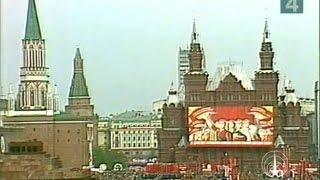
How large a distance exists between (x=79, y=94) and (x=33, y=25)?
1001mm

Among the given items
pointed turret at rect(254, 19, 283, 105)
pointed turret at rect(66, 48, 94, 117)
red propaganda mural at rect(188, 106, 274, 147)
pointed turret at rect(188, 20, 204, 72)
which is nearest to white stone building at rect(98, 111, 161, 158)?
pointed turret at rect(66, 48, 94, 117)

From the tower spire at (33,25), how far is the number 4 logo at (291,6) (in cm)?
149

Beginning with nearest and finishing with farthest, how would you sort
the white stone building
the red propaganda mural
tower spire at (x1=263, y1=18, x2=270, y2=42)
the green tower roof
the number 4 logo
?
the number 4 logo, tower spire at (x1=263, y1=18, x2=270, y2=42), the green tower roof, the white stone building, the red propaganda mural

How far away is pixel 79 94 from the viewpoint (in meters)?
5.22

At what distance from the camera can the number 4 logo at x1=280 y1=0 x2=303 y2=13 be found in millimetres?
2047

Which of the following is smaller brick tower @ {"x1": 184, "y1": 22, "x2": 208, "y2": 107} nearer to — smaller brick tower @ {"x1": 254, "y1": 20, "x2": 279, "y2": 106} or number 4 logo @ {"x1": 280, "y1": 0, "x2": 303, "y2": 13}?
smaller brick tower @ {"x1": 254, "y1": 20, "x2": 279, "y2": 106}

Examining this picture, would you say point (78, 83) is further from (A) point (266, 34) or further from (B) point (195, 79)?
(B) point (195, 79)

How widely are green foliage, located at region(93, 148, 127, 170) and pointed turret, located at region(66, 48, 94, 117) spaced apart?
0.31 m

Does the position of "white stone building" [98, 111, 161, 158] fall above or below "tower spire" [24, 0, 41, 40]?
below

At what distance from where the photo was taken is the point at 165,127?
712 cm

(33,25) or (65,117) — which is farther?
(65,117)

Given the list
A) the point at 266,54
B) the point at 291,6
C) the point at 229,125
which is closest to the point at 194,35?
the point at 266,54

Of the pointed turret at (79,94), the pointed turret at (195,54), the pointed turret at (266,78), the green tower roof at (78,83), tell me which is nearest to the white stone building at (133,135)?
the pointed turret at (79,94)

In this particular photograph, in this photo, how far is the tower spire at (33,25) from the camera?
11.5 feet
